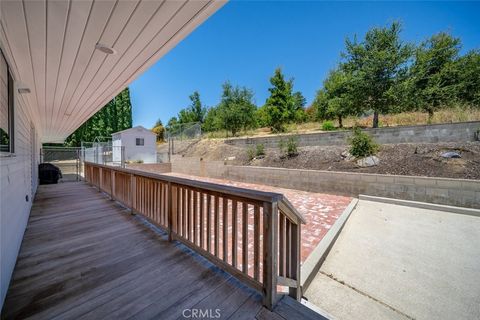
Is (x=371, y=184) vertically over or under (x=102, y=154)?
under

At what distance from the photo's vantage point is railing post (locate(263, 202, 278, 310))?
4.62 ft

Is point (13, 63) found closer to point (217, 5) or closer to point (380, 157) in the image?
point (217, 5)

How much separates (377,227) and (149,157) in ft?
48.5

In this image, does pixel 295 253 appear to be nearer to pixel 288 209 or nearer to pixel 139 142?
pixel 288 209

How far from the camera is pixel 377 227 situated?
3754 millimetres

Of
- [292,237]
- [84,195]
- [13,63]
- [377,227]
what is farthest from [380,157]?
[84,195]

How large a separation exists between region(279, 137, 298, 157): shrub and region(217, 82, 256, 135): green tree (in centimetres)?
671

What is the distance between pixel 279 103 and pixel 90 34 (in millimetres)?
13673

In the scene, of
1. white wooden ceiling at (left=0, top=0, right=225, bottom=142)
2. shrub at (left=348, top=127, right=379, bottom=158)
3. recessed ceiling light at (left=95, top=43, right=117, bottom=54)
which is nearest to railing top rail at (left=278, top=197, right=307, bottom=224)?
white wooden ceiling at (left=0, top=0, right=225, bottom=142)

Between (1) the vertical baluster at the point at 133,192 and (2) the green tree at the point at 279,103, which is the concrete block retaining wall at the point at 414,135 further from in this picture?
(1) the vertical baluster at the point at 133,192

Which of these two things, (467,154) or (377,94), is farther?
(377,94)

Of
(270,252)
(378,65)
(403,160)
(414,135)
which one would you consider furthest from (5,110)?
(378,65)

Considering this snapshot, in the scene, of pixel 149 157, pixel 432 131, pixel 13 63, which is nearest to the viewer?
pixel 13 63

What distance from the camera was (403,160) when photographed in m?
5.86
